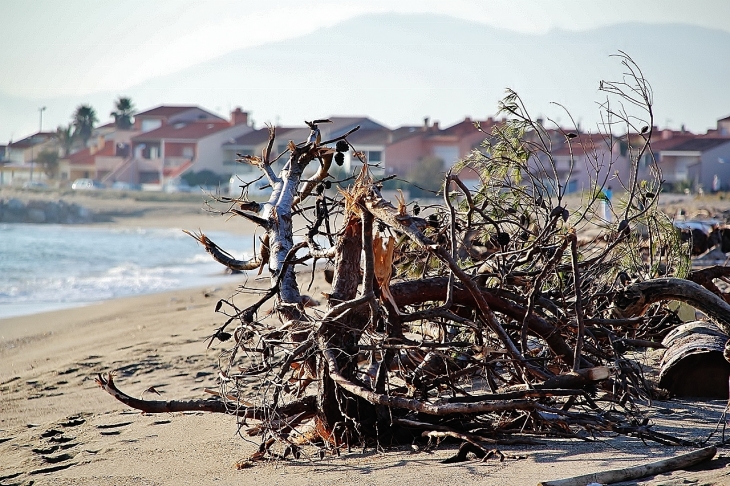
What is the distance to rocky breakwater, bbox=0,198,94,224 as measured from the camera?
47.8m

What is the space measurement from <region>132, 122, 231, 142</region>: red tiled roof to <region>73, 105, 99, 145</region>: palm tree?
2264 cm

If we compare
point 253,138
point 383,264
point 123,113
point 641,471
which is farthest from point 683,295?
point 123,113

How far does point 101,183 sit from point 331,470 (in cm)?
6401

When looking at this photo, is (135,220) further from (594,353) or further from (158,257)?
(594,353)

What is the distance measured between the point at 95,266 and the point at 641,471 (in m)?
21.2

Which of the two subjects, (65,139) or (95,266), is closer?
(95,266)

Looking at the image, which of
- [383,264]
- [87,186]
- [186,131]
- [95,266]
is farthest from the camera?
[186,131]

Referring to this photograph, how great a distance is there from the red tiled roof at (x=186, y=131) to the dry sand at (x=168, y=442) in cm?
5777

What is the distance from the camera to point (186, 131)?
69062 millimetres

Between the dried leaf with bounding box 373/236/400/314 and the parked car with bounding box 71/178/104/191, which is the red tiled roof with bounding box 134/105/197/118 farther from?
the dried leaf with bounding box 373/236/400/314

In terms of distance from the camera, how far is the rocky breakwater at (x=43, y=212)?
157ft

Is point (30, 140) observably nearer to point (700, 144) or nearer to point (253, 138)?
point (253, 138)

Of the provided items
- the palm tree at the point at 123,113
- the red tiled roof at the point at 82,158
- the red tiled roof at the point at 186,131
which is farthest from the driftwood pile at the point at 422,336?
the palm tree at the point at 123,113

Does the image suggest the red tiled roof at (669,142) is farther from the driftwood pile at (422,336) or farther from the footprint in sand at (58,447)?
the footprint in sand at (58,447)
